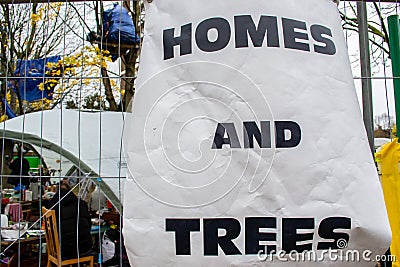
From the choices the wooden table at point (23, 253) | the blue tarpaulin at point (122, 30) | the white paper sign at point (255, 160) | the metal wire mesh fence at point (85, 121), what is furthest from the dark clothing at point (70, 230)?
the white paper sign at point (255, 160)

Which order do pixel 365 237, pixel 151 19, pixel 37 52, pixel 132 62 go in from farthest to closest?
pixel 37 52 < pixel 132 62 < pixel 151 19 < pixel 365 237

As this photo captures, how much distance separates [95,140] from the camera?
3.31 metres

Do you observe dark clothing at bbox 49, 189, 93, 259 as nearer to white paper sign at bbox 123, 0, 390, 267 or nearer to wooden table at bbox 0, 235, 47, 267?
wooden table at bbox 0, 235, 47, 267

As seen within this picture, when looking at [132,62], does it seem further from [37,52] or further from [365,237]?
[37,52]

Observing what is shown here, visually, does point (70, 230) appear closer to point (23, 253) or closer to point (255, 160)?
point (23, 253)

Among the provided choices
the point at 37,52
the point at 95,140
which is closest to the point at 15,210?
the point at 95,140

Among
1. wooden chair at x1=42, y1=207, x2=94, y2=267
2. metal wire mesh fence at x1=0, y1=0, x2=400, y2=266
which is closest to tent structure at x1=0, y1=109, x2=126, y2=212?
metal wire mesh fence at x1=0, y1=0, x2=400, y2=266

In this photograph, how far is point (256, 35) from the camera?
0.77 m

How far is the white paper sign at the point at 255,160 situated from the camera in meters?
0.73

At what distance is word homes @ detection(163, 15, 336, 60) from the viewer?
0.77 meters

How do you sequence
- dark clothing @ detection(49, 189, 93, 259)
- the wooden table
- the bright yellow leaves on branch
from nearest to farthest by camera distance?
the bright yellow leaves on branch
dark clothing @ detection(49, 189, 93, 259)
the wooden table

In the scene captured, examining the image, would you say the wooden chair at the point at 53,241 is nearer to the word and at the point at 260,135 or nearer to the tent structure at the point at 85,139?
the tent structure at the point at 85,139

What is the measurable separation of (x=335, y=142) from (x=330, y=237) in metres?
0.15

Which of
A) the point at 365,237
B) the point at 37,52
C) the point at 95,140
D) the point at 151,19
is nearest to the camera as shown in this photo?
the point at 365,237
